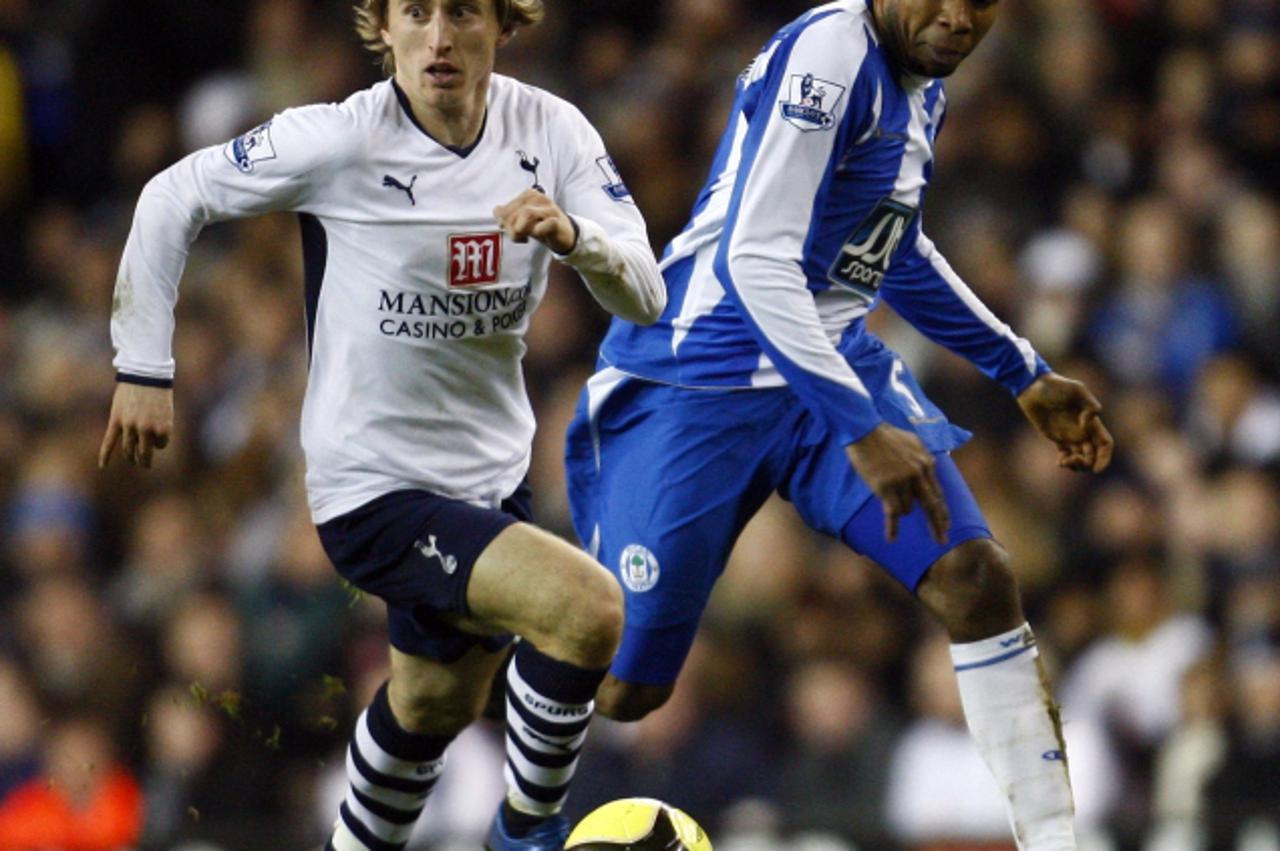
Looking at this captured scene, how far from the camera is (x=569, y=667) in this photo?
17.4 feet

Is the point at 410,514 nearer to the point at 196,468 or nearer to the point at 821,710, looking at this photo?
the point at 821,710

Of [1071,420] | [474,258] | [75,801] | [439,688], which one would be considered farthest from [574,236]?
[75,801]

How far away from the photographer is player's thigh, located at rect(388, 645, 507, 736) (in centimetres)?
544

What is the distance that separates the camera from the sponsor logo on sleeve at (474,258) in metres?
5.22

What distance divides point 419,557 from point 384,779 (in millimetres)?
671

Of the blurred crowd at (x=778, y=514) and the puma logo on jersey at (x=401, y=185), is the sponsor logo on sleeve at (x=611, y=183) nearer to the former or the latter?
the puma logo on jersey at (x=401, y=185)

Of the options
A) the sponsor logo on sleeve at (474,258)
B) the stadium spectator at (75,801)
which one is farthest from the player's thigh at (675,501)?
the stadium spectator at (75,801)

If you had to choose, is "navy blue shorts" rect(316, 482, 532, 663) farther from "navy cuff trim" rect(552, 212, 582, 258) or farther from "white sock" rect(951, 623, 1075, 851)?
"white sock" rect(951, 623, 1075, 851)

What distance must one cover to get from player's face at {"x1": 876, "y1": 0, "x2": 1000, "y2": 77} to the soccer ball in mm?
1911

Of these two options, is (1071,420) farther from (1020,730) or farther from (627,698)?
(627,698)

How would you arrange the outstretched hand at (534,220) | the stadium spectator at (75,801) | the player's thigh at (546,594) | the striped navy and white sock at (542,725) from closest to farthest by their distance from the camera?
the outstretched hand at (534,220) < the player's thigh at (546,594) < the striped navy and white sock at (542,725) < the stadium spectator at (75,801)

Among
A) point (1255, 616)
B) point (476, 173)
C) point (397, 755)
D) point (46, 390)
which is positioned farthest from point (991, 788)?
point (46, 390)

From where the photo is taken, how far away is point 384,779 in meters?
5.55

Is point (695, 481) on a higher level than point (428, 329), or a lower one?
lower
